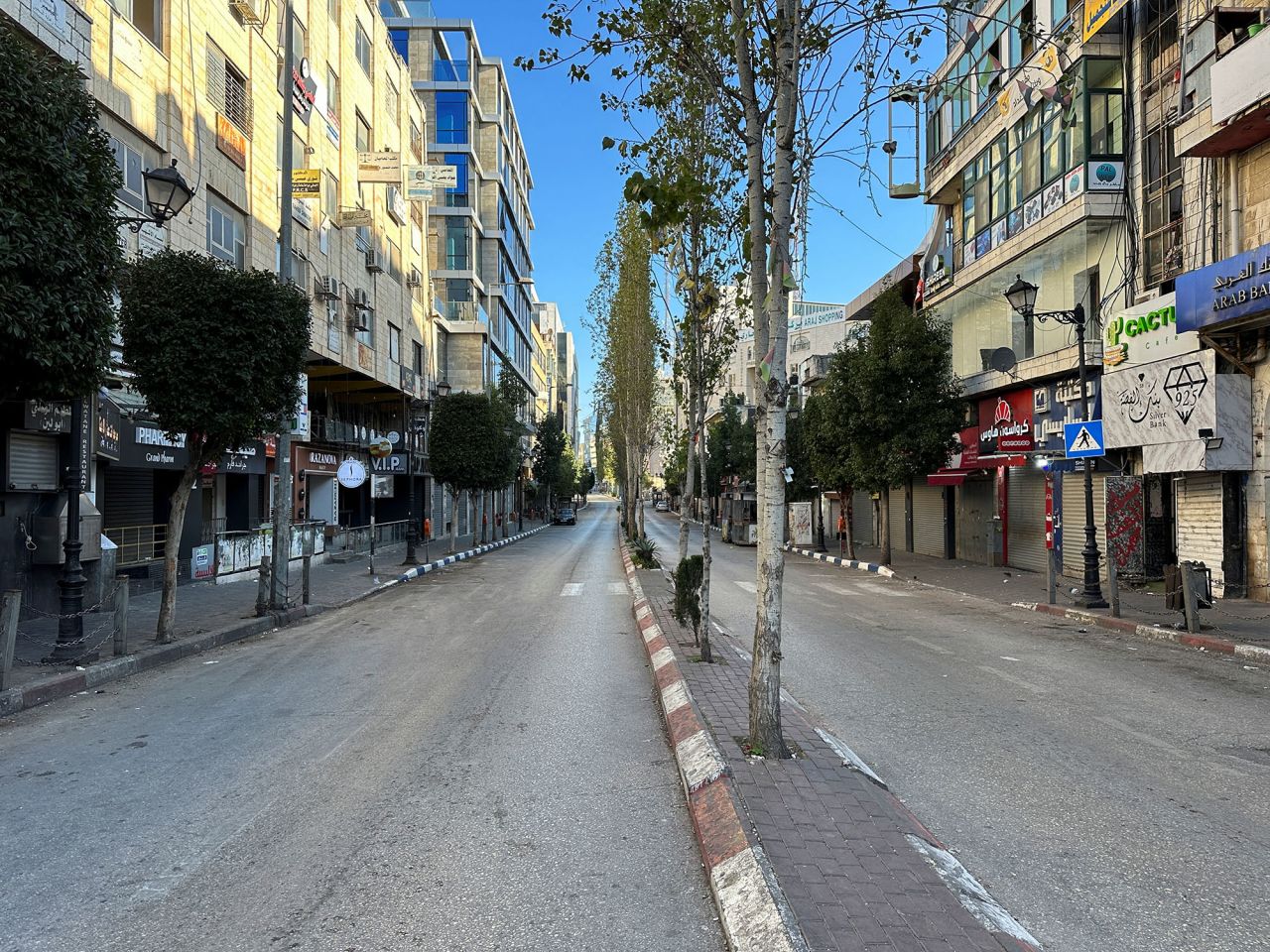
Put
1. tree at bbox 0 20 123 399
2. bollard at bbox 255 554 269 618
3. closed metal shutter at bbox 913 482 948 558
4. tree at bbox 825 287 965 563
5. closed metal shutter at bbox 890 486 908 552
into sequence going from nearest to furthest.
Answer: tree at bbox 0 20 123 399
bollard at bbox 255 554 269 618
tree at bbox 825 287 965 563
closed metal shutter at bbox 913 482 948 558
closed metal shutter at bbox 890 486 908 552

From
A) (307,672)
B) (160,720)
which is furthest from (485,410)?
(160,720)

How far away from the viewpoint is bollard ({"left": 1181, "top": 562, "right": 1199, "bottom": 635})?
1079 cm

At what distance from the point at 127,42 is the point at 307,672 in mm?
13413

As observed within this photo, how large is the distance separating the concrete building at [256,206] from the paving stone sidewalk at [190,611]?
112 centimetres

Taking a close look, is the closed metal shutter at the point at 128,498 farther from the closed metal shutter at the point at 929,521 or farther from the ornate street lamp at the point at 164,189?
the closed metal shutter at the point at 929,521

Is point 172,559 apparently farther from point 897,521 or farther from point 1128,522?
point 897,521

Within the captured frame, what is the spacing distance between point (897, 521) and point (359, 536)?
20.9 metres

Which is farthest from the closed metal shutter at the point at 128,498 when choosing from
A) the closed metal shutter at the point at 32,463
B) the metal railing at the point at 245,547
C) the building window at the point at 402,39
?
the building window at the point at 402,39

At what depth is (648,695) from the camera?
25.0 feet

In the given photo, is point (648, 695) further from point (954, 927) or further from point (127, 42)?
point (127, 42)

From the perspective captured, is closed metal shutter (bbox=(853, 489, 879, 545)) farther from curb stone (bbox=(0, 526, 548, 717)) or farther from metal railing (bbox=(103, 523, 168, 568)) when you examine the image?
metal railing (bbox=(103, 523, 168, 568))

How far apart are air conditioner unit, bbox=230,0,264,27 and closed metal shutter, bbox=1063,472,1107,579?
75.5 ft

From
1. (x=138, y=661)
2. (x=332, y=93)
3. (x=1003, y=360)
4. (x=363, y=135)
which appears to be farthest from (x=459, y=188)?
(x=138, y=661)

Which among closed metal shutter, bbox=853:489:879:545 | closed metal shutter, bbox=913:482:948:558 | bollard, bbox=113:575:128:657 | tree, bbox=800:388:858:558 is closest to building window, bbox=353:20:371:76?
tree, bbox=800:388:858:558
